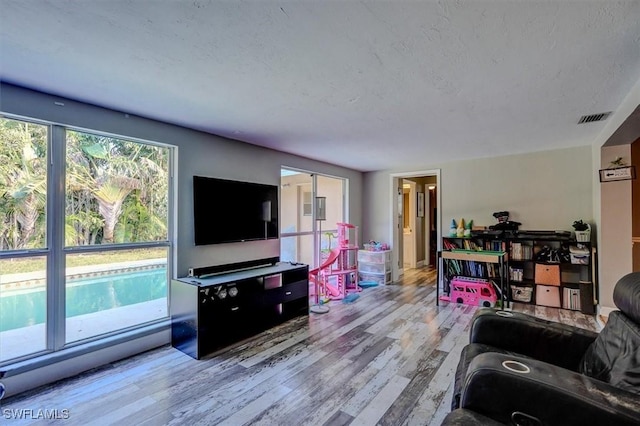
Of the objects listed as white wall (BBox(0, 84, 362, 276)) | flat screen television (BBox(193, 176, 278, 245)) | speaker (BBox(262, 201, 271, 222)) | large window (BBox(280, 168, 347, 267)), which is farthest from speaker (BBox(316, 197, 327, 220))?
speaker (BBox(262, 201, 271, 222))

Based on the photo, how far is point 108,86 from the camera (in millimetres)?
2211

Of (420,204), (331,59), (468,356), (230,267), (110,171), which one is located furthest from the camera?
(420,204)

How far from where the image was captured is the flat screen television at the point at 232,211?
3.21 metres

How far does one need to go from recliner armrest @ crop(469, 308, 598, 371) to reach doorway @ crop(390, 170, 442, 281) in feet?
13.1

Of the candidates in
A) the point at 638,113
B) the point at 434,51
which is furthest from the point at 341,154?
the point at 638,113

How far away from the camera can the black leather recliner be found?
105 cm

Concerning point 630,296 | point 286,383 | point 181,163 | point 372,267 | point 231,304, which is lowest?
point 286,383

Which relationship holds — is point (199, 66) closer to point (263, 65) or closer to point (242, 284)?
point (263, 65)

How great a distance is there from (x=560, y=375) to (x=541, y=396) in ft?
0.52

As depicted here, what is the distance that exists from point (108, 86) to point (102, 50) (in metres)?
0.56

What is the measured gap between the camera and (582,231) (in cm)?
386

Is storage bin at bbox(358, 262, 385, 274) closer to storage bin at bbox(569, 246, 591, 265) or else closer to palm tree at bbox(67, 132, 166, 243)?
storage bin at bbox(569, 246, 591, 265)

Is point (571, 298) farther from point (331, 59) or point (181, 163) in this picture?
point (181, 163)

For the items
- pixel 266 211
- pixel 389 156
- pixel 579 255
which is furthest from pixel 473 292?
pixel 266 211
